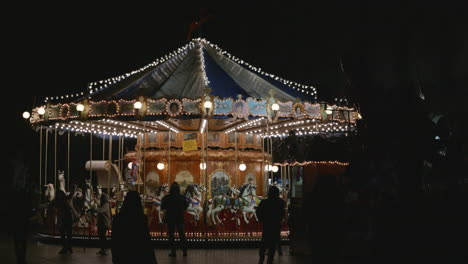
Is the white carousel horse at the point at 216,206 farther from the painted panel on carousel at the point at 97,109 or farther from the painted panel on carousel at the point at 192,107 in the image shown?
the painted panel on carousel at the point at 97,109

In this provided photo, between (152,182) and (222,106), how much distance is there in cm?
602

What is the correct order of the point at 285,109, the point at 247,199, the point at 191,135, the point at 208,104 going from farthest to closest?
the point at 191,135
the point at 247,199
the point at 285,109
the point at 208,104

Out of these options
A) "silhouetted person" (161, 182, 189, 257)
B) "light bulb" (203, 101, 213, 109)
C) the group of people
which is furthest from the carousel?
"silhouetted person" (161, 182, 189, 257)

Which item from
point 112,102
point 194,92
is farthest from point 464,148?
point 112,102

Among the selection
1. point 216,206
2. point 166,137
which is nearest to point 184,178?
point 166,137

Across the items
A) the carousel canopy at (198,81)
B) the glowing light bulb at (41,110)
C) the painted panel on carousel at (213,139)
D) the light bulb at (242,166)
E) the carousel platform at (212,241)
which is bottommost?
the carousel platform at (212,241)

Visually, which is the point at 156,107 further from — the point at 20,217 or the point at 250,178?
the point at 20,217

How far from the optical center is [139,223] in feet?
29.8

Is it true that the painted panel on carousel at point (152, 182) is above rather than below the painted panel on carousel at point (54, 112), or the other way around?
below

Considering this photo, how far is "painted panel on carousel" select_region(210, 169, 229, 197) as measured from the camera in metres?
23.2

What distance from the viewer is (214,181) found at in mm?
23219

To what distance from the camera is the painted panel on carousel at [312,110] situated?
19969 mm

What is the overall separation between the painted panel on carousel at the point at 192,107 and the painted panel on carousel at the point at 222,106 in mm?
531

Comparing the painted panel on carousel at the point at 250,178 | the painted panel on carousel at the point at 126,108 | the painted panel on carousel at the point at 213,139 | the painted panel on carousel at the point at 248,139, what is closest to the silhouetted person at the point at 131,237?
the painted panel on carousel at the point at 126,108
